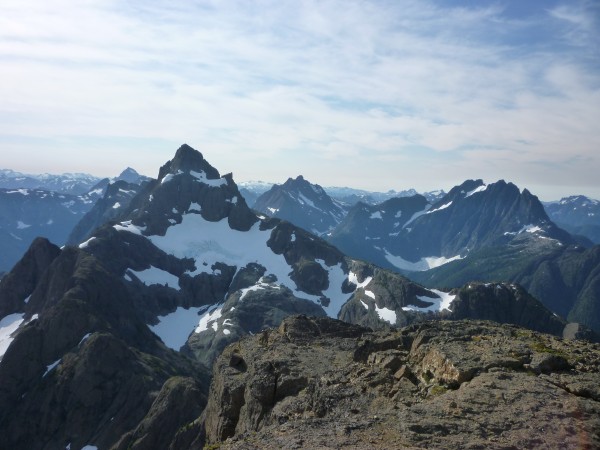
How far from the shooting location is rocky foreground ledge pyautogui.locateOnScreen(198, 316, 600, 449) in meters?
21.5

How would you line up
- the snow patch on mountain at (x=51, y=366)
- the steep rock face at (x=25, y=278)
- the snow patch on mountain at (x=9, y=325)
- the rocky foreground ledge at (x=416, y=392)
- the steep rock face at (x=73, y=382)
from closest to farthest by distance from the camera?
1. the rocky foreground ledge at (x=416, y=392)
2. the steep rock face at (x=73, y=382)
3. the snow patch on mountain at (x=51, y=366)
4. the snow patch on mountain at (x=9, y=325)
5. the steep rock face at (x=25, y=278)

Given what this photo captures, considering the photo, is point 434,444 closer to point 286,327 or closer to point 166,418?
point 286,327

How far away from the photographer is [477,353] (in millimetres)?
28266

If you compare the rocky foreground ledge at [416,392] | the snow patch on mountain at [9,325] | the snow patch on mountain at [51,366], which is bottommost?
the snow patch on mountain at [9,325]

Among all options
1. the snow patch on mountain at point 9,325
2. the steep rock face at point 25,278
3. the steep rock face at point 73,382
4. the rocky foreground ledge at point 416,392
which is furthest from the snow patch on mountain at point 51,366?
the rocky foreground ledge at point 416,392

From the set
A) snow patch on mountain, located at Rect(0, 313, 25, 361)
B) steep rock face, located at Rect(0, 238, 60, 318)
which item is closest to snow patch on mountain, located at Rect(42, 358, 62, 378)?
snow patch on mountain, located at Rect(0, 313, 25, 361)

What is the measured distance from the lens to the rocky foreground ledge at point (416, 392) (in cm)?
2152

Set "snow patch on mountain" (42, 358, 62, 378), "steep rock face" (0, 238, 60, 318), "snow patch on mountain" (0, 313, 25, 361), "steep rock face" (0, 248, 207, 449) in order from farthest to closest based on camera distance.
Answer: "steep rock face" (0, 238, 60, 318)
"snow patch on mountain" (0, 313, 25, 361)
"snow patch on mountain" (42, 358, 62, 378)
"steep rock face" (0, 248, 207, 449)

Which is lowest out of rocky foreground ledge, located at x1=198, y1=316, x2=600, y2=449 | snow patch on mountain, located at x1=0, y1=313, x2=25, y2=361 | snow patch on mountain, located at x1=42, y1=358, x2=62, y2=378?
snow patch on mountain, located at x1=0, y1=313, x2=25, y2=361

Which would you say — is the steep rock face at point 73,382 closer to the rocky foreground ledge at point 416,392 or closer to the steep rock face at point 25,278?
the steep rock face at point 25,278

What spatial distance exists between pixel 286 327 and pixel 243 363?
5.71 meters

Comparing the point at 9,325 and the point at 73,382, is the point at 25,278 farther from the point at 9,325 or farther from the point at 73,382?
the point at 73,382

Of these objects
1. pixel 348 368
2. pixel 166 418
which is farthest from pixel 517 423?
pixel 166 418

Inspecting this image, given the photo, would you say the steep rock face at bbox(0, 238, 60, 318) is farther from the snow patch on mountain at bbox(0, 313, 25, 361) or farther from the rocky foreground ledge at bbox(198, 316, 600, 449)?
the rocky foreground ledge at bbox(198, 316, 600, 449)
